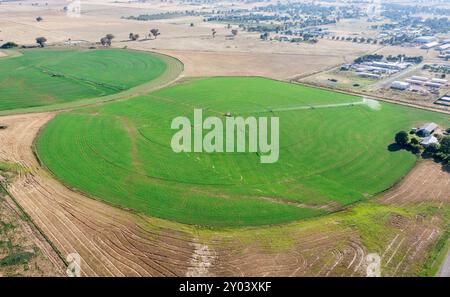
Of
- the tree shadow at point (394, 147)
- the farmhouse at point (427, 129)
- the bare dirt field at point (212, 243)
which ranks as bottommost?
the bare dirt field at point (212, 243)

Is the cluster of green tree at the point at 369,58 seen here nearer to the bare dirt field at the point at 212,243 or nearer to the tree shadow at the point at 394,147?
the tree shadow at the point at 394,147

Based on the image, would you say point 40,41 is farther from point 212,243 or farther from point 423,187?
point 423,187

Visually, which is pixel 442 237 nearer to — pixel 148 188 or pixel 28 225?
pixel 148 188

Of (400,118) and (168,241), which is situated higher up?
(400,118)

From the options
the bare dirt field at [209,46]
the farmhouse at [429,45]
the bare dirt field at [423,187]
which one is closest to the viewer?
the bare dirt field at [423,187]

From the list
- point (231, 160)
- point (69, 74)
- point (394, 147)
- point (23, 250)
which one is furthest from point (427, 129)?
point (69, 74)

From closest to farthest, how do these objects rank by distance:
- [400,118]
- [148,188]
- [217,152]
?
[148,188]
[217,152]
[400,118]

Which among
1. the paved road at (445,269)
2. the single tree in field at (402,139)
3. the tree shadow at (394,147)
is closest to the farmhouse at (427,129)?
the single tree in field at (402,139)
